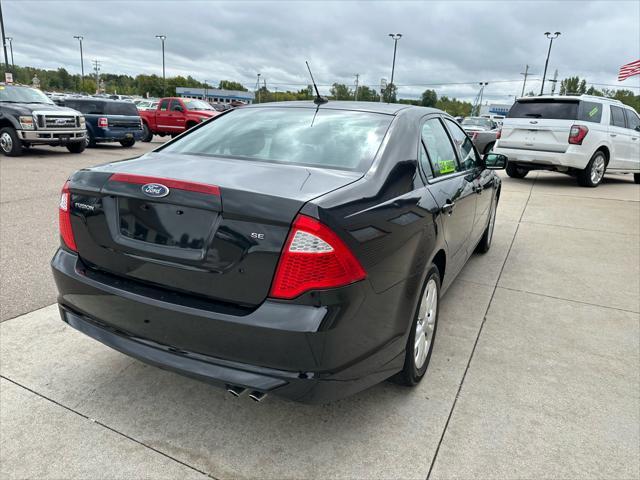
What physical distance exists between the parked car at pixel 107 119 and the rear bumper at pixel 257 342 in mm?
14808

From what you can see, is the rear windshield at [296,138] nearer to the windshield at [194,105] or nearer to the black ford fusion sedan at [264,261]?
the black ford fusion sedan at [264,261]

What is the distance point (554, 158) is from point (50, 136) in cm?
1208

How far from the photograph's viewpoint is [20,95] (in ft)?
42.6

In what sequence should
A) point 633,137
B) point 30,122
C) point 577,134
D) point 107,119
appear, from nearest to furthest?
point 577,134, point 633,137, point 30,122, point 107,119

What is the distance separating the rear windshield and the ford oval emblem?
26.9 inches

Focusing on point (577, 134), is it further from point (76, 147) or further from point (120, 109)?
point (120, 109)

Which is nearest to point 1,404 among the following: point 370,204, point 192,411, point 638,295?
point 192,411

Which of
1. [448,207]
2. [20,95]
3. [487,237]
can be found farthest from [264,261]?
[20,95]

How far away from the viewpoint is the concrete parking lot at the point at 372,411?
225 centimetres

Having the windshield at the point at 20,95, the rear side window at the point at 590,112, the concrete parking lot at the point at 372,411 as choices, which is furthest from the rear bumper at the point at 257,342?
the windshield at the point at 20,95

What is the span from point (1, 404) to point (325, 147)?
2185mm

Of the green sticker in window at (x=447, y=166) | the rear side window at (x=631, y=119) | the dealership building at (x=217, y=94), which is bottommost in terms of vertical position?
the green sticker in window at (x=447, y=166)

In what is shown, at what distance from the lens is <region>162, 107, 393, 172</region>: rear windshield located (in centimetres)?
265

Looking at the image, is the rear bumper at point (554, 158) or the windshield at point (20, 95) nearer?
the rear bumper at point (554, 158)
